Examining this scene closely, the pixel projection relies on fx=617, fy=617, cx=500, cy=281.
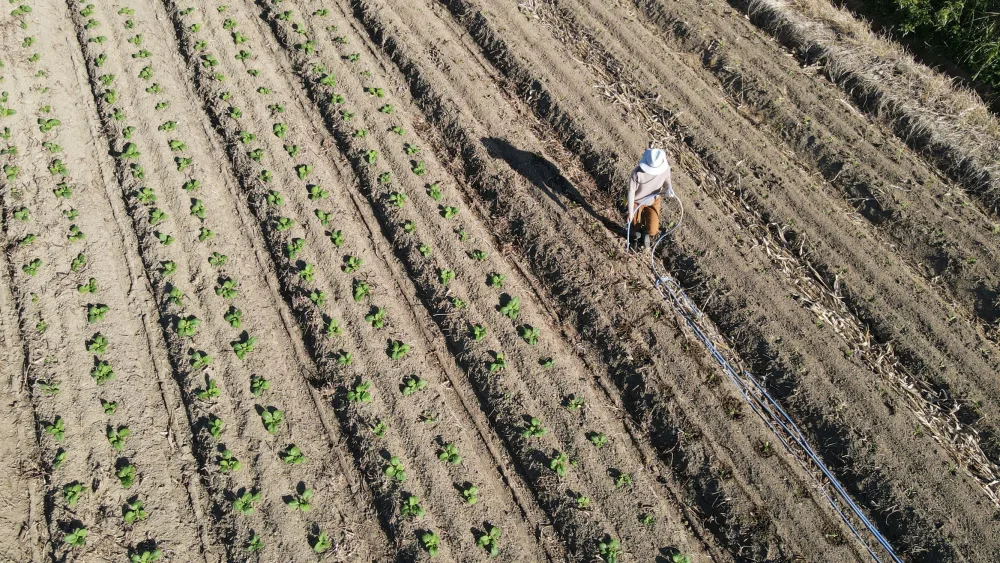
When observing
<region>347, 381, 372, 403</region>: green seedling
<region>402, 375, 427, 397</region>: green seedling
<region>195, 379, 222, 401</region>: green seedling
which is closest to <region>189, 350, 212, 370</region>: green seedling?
<region>195, 379, 222, 401</region>: green seedling

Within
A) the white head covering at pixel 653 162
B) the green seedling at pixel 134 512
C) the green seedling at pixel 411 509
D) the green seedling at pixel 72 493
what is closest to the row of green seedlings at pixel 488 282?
the green seedling at pixel 411 509

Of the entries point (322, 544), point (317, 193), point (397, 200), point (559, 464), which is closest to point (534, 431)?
point (559, 464)

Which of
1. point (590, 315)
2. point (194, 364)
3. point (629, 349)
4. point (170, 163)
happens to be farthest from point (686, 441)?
point (170, 163)

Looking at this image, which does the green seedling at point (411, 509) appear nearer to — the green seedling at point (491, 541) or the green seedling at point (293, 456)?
the green seedling at point (491, 541)

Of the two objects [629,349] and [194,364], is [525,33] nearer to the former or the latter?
[629,349]

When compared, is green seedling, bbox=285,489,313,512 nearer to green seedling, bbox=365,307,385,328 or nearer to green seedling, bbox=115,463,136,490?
green seedling, bbox=115,463,136,490

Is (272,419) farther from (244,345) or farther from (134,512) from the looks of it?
(134,512)
